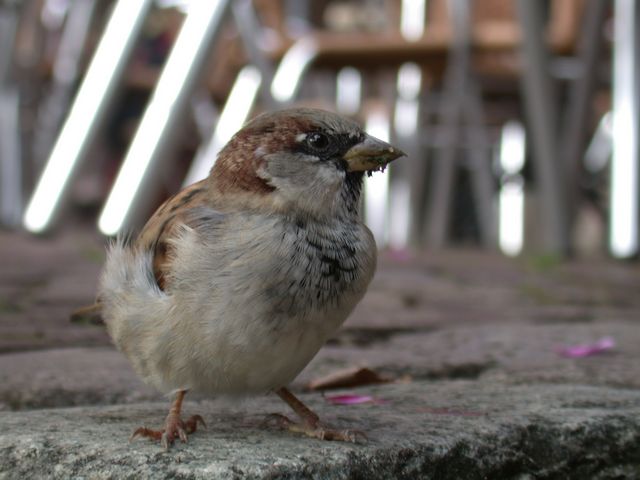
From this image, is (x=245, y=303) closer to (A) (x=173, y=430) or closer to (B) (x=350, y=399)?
(A) (x=173, y=430)

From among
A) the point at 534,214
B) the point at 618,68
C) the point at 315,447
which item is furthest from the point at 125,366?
the point at 534,214

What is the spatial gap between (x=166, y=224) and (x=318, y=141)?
238 mm

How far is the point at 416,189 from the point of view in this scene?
643 centimetres

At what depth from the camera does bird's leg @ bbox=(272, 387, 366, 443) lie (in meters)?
1.31

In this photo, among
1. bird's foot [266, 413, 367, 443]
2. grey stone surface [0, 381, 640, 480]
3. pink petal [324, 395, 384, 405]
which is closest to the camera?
grey stone surface [0, 381, 640, 480]

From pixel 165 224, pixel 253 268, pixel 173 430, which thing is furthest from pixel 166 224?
pixel 173 430

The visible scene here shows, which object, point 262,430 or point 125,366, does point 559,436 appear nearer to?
point 262,430

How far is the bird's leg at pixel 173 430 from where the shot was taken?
1.26 m

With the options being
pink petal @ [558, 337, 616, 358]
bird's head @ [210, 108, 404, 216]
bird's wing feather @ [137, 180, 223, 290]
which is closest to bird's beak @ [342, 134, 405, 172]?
bird's head @ [210, 108, 404, 216]

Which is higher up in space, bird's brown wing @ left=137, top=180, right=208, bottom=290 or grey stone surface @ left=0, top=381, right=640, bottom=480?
bird's brown wing @ left=137, top=180, right=208, bottom=290

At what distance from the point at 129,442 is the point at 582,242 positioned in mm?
6870

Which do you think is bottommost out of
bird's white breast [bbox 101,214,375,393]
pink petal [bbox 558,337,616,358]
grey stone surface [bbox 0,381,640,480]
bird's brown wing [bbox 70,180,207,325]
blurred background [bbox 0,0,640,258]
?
grey stone surface [bbox 0,381,640,480]

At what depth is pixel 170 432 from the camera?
50.3 inches

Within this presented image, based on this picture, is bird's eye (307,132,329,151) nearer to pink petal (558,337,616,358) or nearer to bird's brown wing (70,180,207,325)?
bird's brown wing (70,180,207,325)
